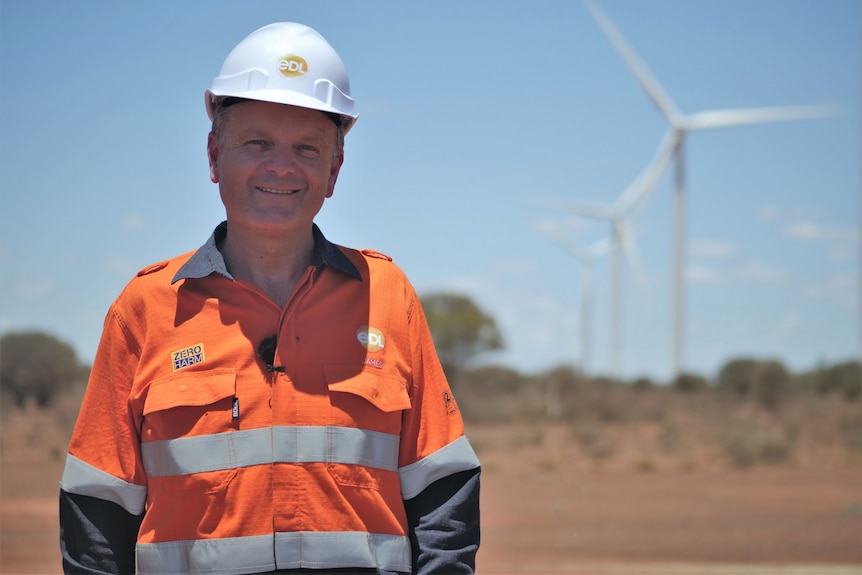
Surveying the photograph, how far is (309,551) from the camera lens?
300 centimetres

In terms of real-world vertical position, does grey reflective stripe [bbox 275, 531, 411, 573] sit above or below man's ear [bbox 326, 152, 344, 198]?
below

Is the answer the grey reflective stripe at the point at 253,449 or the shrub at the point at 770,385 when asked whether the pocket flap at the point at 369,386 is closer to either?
the grey reflective stripe at the point at 253,449

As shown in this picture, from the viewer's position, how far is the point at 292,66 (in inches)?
125

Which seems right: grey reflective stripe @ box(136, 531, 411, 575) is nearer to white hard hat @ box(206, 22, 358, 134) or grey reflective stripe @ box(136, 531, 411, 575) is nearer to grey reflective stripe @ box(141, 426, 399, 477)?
grey reflective stripe @ box(141, 426, 399, 477)

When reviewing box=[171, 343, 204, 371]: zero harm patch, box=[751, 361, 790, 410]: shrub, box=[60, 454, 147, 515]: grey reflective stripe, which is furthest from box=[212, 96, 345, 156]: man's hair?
box=[751, 361, 790, 410]: shrub

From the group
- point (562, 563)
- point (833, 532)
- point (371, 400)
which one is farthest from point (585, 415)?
point (371, 400)

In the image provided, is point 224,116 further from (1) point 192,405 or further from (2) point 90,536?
(2) point 90,536

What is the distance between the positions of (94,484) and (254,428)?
0.48m

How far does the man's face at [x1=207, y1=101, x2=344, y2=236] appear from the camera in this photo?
3146mm

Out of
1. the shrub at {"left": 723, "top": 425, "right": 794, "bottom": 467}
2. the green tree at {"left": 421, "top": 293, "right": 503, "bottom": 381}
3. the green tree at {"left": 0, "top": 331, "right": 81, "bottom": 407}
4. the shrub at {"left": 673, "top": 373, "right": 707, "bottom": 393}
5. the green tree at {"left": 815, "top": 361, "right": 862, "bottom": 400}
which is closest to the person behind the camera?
the shrub at {"left": 723, "top": 425, "right": 794, "bottom": 467}

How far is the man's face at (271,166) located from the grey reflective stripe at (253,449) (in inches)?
24.0

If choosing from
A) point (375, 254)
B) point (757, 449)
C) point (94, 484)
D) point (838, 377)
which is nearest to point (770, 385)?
point (838, 377)

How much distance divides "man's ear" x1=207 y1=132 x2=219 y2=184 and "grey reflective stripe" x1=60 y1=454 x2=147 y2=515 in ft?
3.07

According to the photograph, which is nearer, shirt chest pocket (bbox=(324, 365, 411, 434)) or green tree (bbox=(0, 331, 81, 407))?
shirt chest pocket (bbox=(324, 365, 411, 434))
